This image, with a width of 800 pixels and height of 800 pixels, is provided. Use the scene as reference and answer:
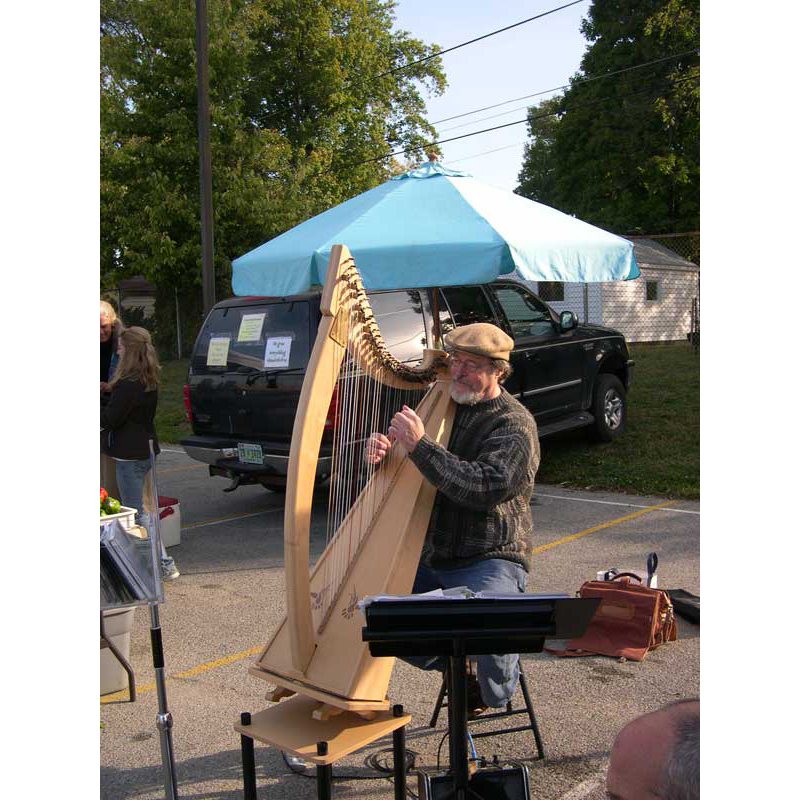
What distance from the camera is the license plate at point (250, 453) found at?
295 inches

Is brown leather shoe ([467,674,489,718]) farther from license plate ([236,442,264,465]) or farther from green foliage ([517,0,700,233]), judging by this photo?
green foliage ([517,0,700,233])

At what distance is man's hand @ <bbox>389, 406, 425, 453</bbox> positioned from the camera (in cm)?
340

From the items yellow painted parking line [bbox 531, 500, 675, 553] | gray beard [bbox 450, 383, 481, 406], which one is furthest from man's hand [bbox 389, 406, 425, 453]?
yellow painted parking line [bbox 531, 500, 675, 553]

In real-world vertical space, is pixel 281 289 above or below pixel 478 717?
above

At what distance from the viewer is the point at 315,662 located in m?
2.88

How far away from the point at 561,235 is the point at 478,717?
392 centimetres

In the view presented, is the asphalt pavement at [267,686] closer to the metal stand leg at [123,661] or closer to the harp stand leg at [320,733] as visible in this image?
the metal stand leg at [123,661]

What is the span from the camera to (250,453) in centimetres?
754

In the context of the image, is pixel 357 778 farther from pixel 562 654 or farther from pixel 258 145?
pixel 258 145

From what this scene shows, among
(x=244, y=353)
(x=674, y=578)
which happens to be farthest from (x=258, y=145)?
(x=674, y=578)

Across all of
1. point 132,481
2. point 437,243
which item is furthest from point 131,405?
point 437,243

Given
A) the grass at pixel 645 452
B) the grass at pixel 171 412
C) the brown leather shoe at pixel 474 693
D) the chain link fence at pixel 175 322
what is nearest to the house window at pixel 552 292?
the chain link fence at pixel 175 322

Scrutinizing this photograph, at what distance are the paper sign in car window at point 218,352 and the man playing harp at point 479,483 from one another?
4.39 meters

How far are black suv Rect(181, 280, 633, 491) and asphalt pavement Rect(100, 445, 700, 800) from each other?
78 cm
